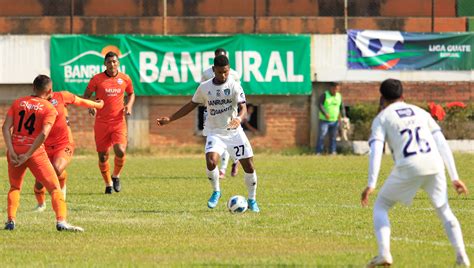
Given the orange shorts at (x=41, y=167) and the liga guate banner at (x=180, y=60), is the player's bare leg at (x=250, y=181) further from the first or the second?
the liga guate banner at (x=180, y=60)

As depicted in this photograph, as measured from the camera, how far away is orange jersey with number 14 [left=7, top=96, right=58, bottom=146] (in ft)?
43.1

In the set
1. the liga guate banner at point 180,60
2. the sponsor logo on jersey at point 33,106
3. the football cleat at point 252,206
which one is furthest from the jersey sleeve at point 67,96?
the liga guate banner at point 180,60

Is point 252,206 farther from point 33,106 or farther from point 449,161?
point 449,161

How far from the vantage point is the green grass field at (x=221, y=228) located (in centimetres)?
1116

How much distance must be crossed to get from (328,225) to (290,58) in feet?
63.7

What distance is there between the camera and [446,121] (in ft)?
107

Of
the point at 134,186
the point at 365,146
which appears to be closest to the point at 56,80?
the point at 365,146

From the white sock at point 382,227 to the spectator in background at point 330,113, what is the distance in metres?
21.6

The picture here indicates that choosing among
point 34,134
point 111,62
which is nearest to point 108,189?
point 111,62

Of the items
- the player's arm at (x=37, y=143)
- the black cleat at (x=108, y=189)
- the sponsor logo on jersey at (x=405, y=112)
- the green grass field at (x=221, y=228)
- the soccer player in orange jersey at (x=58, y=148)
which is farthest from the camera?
the black cleat at (x=108, y=189)

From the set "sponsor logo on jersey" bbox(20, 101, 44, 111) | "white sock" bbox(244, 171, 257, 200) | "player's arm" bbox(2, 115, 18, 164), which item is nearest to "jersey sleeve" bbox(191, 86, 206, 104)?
"white sock" bbox(244, 171, 257, 200)

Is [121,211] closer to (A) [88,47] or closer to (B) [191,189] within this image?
(B) [191,189]

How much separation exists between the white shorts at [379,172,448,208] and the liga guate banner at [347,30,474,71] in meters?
23.3

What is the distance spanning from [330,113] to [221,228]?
1849 cm
